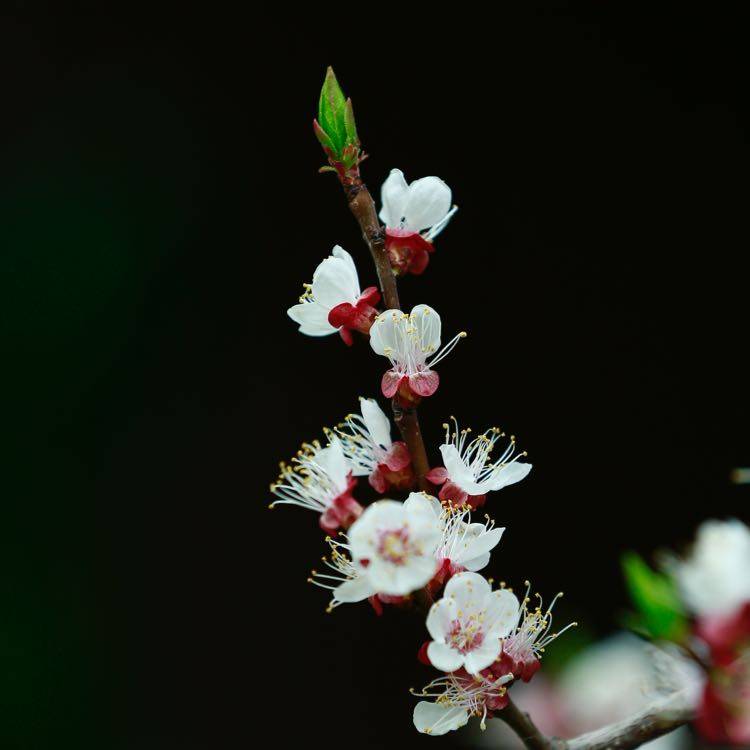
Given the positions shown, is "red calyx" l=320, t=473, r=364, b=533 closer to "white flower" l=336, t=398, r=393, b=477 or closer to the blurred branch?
"white flower" l=336, t=398, r=393, b=477

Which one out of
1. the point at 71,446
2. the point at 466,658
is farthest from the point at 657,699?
the point at 71,446

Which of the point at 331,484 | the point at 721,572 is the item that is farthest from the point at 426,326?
the point at 721,572

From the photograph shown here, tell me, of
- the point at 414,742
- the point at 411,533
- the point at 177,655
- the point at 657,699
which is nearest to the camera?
the point at 411,533

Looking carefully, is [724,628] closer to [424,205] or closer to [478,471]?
[478,471]

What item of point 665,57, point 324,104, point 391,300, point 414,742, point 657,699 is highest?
point 665,57

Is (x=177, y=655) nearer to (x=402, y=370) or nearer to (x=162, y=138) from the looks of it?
(x=162, y=138)

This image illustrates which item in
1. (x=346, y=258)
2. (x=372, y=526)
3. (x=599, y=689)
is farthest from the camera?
(x=599, y=689)
